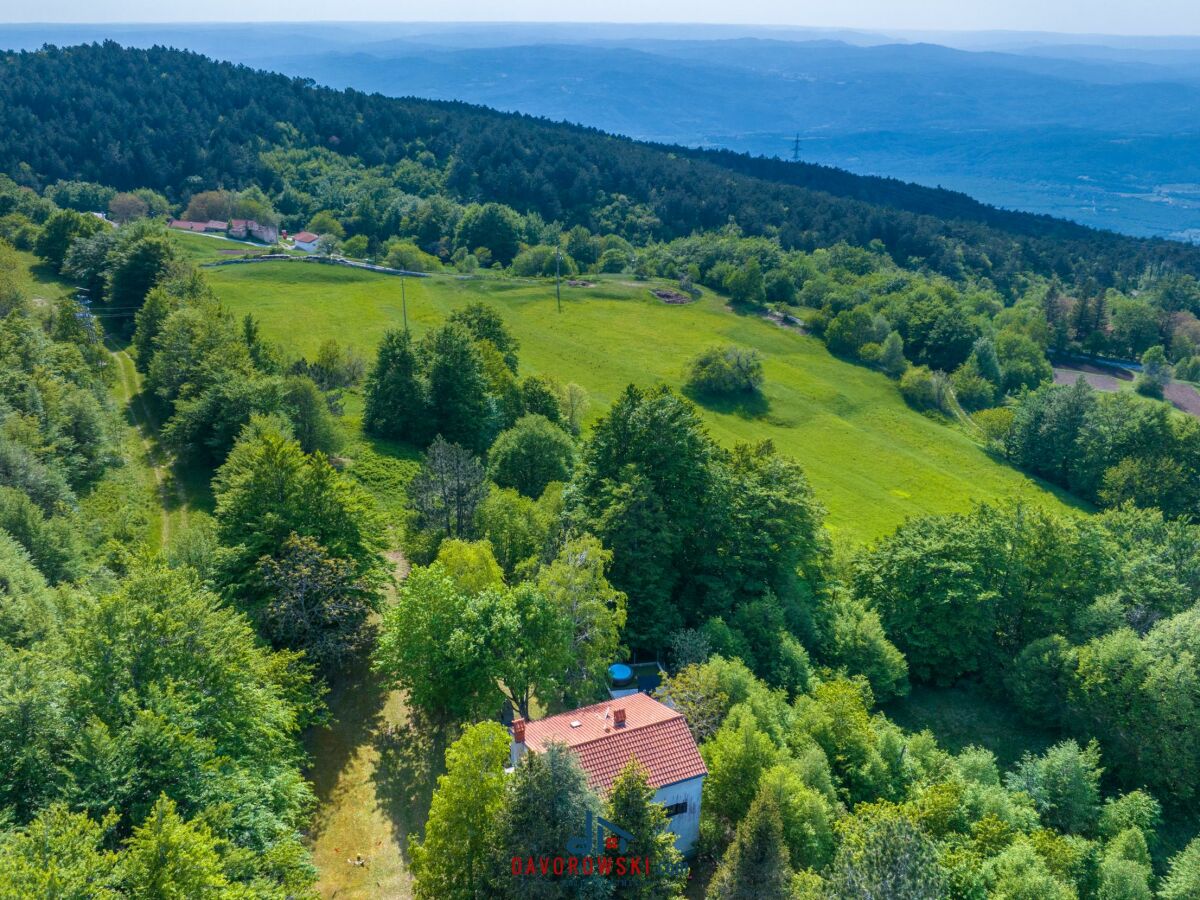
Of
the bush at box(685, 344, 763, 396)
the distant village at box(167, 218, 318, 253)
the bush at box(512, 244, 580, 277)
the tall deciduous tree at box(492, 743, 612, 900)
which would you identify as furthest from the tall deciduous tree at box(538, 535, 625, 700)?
the distant village at box(167, 218, 318, 253)

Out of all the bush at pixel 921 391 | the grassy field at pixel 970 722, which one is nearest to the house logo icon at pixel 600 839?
the grassy field at pixel 970 722

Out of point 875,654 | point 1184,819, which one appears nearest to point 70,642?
point 875,654

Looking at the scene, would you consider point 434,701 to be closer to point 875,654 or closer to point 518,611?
point 518,611

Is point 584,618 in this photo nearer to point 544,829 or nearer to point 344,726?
point 344,726

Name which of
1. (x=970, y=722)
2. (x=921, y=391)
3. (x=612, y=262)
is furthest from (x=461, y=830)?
(x=612, y=262)

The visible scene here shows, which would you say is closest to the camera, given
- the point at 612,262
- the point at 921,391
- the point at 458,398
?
the point at 458,398

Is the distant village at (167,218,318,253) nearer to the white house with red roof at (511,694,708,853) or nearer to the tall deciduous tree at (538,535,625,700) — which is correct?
the tall deciduous tree at (538,535,625,700)
